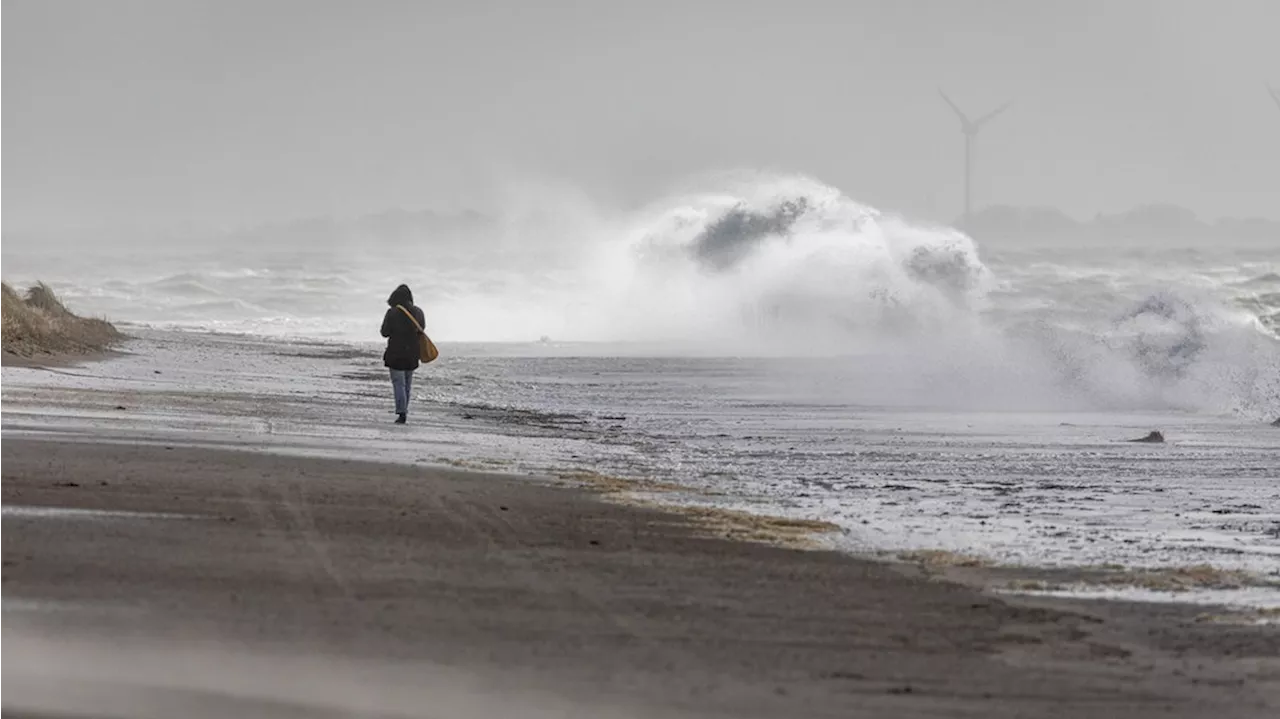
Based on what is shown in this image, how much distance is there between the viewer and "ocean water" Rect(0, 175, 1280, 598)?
42.0ft

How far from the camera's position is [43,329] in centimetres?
2575

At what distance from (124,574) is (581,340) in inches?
1725

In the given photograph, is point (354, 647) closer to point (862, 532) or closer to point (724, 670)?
point (724, 670)

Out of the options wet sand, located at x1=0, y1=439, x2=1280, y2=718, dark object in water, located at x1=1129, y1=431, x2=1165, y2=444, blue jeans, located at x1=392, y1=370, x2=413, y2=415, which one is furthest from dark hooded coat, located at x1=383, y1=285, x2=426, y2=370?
wet sand, located at x1=0, y1=439, x2=1280, y2=718

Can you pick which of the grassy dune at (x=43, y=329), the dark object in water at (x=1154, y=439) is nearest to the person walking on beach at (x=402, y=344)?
the grassy dune at (x=43, y=329)

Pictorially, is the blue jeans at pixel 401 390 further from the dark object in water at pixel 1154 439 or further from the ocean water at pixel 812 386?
the dark object in water at pixel 1154 439

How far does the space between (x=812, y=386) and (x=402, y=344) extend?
8.96 metres

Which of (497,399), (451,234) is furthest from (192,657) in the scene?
(451,234)

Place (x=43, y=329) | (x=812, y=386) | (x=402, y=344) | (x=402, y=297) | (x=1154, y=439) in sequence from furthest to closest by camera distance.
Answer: (x=812, y=386)
(x=43, y=329)
(x=402, y=297)
(x=402, y=344)
(x=1154, y=439)

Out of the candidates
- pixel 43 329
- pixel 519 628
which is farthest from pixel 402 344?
pixel 519 628

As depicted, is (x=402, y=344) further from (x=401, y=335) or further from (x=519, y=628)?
(x=519, y=628)

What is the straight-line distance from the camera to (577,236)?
76938 millimetres

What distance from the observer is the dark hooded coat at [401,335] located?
773 inches

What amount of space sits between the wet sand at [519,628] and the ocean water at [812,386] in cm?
179
